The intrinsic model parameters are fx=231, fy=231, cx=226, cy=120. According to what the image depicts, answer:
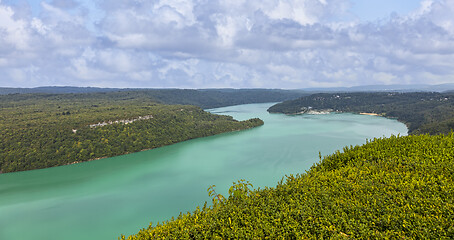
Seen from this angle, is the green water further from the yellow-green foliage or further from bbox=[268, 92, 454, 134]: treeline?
bbox=[268, 92, 454, 134]: treeline

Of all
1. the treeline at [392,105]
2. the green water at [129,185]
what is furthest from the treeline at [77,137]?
the treeline at [392,105]

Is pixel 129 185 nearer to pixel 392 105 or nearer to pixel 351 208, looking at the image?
pixel 351 208

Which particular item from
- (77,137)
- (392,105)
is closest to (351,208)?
(77,137)

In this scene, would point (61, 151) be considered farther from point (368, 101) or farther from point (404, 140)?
point (368, 101)

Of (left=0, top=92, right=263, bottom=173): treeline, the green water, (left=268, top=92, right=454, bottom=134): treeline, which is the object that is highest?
(left=268, top=92, right=454, bottom=134): treeline

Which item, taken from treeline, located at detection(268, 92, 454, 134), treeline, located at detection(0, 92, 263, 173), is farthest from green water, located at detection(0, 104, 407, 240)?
treeline, located at detection(268, 92, 454, 134)

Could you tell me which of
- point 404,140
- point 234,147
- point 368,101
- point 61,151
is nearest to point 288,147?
point 234,147
